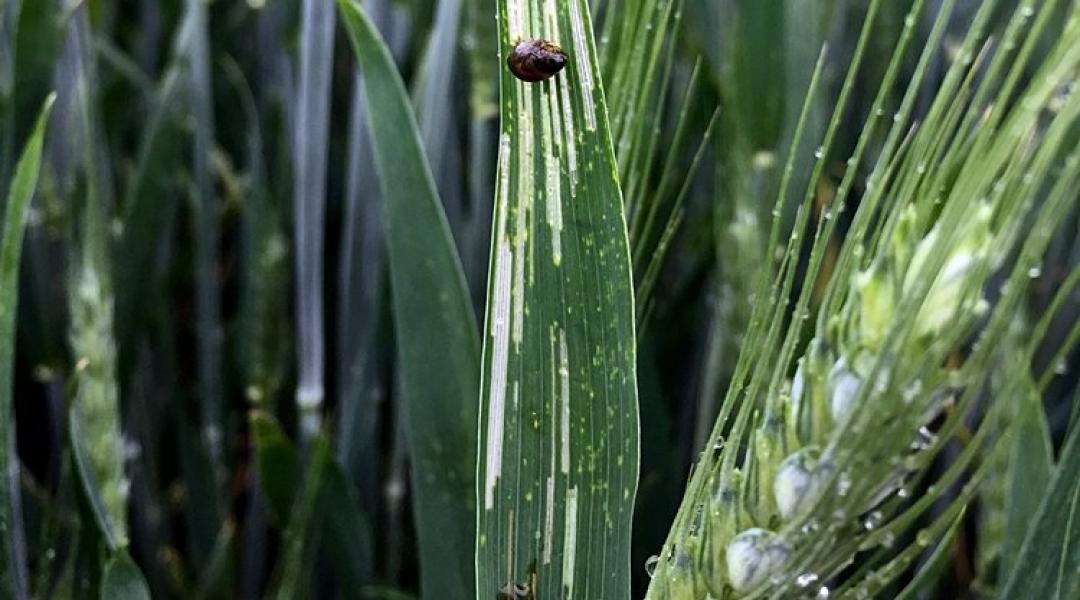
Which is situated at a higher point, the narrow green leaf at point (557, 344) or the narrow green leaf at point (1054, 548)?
the narrow green leaf at point (557, 344)

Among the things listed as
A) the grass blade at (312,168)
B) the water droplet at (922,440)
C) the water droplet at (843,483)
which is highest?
the grass blade at (312,168)

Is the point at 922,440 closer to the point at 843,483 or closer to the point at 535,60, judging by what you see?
the point at 843,483

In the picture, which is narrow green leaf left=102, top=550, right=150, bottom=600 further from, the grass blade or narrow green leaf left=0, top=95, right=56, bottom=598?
the grass blade

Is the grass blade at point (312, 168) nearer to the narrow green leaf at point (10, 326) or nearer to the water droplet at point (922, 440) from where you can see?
the narrow green leaf at point (10, 326)

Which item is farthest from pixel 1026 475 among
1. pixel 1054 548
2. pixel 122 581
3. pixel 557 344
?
pixel 122 581

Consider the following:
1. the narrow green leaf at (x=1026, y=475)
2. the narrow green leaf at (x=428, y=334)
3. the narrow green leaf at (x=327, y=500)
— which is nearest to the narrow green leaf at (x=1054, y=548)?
the narrow green leaf at (x=1026, y=475)

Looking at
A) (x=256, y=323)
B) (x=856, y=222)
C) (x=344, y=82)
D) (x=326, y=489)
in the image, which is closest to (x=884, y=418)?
(x=856, y=222)
